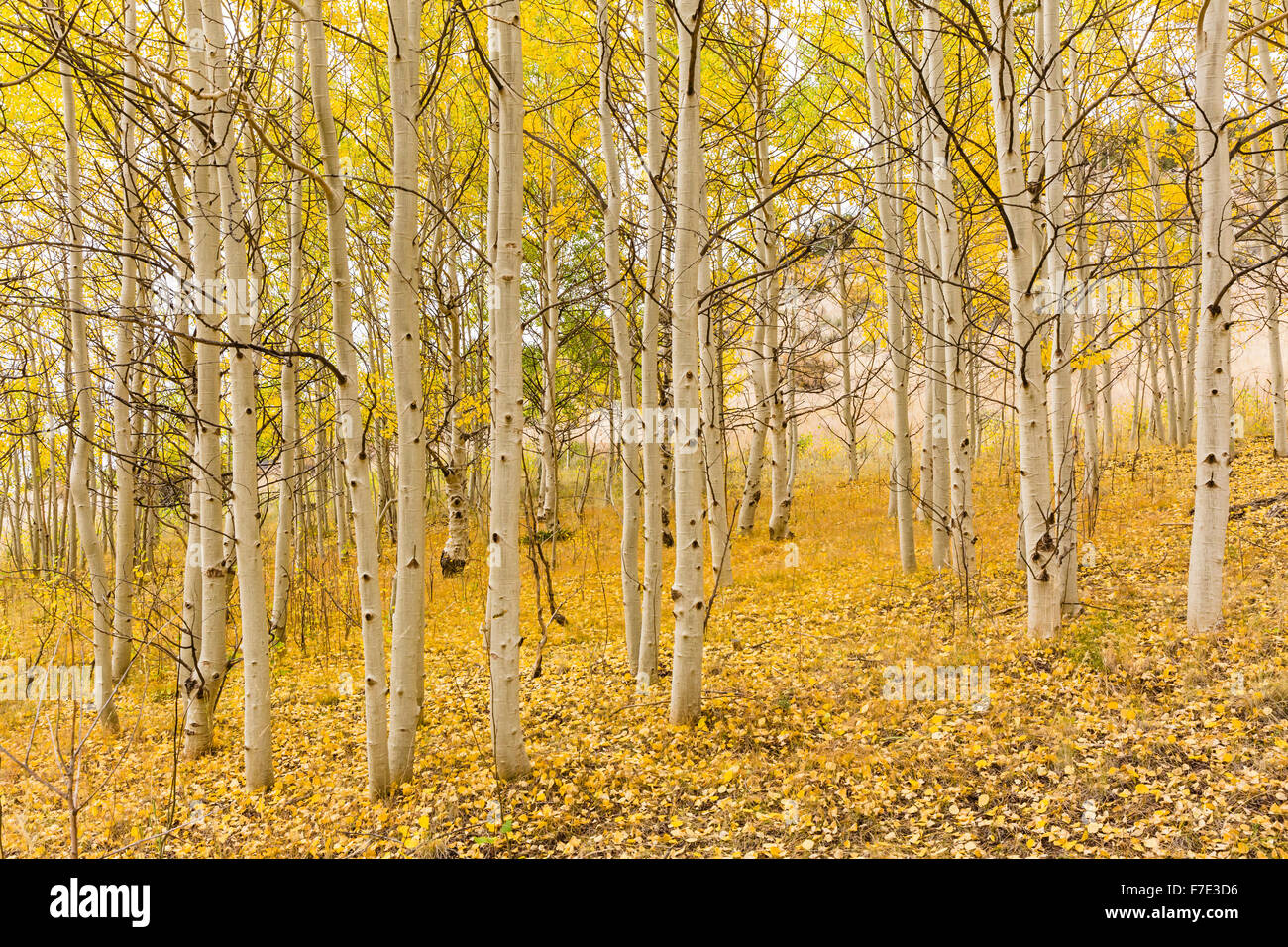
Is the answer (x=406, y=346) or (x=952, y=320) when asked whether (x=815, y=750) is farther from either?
(x=952, y=320)

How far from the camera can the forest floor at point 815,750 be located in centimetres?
319

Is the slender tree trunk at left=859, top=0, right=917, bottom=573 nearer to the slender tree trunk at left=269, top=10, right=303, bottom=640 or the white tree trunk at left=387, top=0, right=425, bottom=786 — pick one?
the white tree trunk at left=387, top=0, right=425, bottom=786

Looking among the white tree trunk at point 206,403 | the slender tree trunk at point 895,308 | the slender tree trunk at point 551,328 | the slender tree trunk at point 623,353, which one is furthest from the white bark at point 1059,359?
the white tree trunk at point 206,403

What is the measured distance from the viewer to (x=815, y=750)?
4.08 metres

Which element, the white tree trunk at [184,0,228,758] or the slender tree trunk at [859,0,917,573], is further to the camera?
the slender tree trunk at [859,0,917,573]

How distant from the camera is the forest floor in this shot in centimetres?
319

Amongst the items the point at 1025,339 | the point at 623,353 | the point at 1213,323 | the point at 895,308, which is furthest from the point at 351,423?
the point at 895,308

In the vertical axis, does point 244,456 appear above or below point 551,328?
below

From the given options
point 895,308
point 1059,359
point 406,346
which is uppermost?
point 895,308

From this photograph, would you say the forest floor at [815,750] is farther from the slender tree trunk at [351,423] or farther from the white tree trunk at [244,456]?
the white tree trunk at [244,456]

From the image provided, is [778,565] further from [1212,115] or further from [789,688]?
[1212,115]

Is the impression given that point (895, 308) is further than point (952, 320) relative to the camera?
Yes

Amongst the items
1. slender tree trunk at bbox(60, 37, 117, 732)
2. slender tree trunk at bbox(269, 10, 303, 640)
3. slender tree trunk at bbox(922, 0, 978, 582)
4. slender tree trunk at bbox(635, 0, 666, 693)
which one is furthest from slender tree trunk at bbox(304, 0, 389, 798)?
slender tree trunk at bbox(922, 0, 978, 582)
